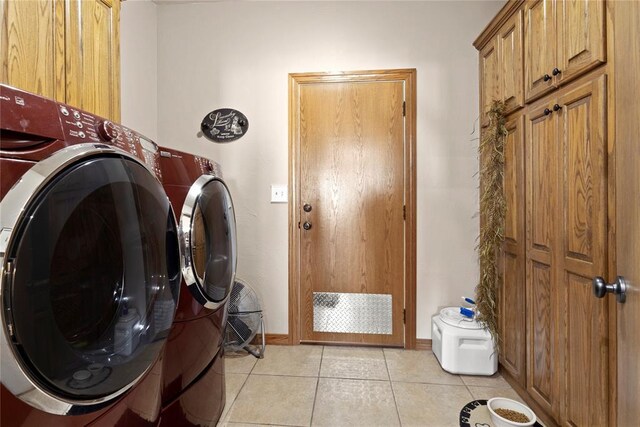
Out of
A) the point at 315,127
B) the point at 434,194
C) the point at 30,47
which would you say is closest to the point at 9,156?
the point at 30,47

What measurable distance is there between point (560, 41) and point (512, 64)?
0.43 metres

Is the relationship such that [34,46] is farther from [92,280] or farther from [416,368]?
[416,368]

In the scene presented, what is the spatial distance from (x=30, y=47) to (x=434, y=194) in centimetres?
226

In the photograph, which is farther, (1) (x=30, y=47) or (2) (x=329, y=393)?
(2) (x=329, y=393)

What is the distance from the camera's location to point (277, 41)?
2.38 meters

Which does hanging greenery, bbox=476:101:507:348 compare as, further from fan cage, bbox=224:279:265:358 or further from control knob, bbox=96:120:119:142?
control knob, bbox=96:120:119:142

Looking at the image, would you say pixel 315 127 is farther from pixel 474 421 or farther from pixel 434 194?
pixel 474 421

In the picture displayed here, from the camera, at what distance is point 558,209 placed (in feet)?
4.49

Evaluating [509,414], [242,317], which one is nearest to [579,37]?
[509,414]

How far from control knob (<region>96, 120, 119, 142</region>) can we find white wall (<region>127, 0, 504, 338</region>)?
1.59m

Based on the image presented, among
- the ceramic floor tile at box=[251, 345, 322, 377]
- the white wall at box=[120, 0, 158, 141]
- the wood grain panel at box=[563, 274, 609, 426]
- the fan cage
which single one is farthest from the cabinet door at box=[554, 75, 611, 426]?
the white wall at box=[120, 0, 158, 141]

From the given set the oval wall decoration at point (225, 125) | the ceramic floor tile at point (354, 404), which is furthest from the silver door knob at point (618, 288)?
the oval wall decoration at point (225, 125)

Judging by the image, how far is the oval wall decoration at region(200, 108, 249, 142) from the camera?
239 centimetres

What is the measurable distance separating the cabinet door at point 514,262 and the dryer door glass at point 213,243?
4.98 ft
